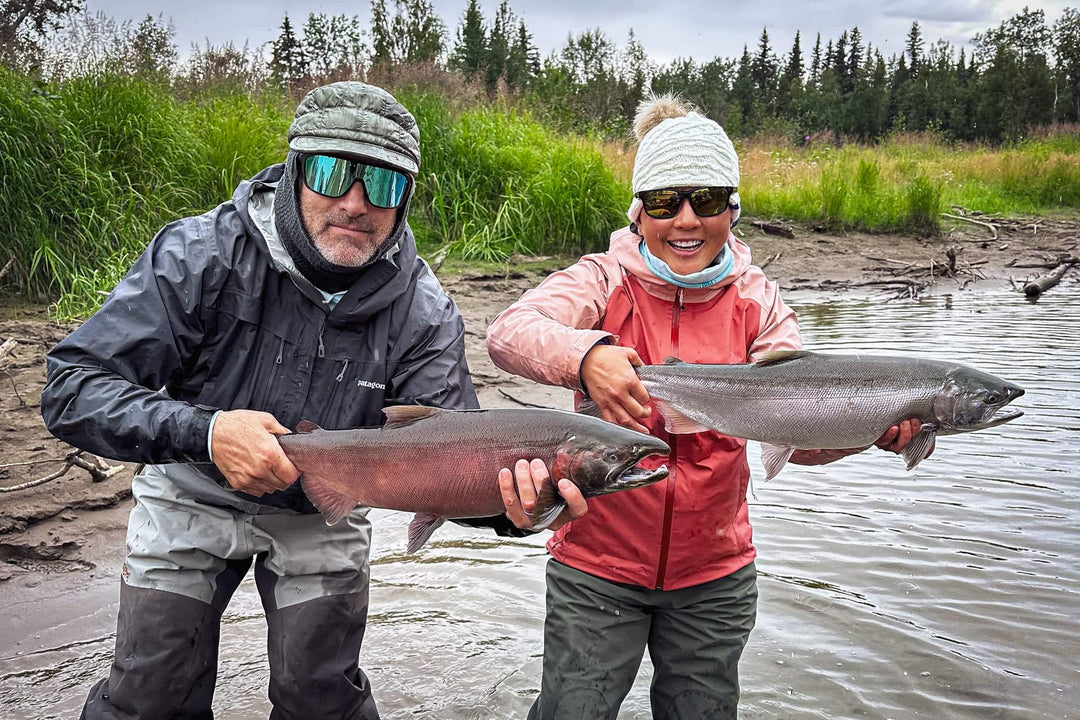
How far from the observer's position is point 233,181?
10102 mm

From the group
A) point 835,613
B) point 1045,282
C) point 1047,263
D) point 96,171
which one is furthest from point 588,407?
point 1047,263

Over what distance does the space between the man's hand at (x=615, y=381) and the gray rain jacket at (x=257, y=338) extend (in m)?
0.61

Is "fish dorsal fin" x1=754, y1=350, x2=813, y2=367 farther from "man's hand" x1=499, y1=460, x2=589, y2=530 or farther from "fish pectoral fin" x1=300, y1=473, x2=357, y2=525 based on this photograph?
"fish pectoral fin" x1=300, y1=473, x2=357, y2=525

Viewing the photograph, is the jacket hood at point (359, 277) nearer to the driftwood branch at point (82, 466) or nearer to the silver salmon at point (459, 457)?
the silver salmon at point (459, 457)

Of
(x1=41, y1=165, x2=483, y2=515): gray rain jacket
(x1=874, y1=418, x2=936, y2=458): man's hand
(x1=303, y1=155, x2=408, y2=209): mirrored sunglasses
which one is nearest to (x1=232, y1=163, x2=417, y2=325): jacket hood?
(x1=41, y1=165, x2=483, y2=515): gray rain jacket

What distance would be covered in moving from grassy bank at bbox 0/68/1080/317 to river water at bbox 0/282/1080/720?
494cm

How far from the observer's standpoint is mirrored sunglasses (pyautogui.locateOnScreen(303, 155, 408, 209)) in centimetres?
322

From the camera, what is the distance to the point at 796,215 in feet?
57.5

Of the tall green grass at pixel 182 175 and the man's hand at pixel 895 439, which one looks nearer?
the man's hand at pixel 895 439

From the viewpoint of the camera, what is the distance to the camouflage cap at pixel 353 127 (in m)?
3.21

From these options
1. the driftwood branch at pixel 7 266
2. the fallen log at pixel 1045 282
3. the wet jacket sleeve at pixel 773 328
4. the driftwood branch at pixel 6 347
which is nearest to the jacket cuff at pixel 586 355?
the wet jacket sleeve at pixel 773 328

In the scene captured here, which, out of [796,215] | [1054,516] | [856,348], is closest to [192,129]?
[856,348]

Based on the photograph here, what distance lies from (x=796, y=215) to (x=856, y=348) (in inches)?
316

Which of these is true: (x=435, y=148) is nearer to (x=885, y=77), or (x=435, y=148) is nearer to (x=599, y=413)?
(x=599, y=413)
